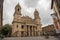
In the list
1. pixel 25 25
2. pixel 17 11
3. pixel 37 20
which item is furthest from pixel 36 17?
pixel 17 11

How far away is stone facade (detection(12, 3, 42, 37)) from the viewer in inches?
2222

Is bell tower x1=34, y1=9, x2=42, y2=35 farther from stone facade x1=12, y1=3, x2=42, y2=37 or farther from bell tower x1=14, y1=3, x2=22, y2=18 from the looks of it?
bell tower x1=14, y1=3, x2=22, y2=18

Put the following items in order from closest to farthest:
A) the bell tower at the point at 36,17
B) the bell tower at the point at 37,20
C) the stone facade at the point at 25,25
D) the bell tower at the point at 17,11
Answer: the stone facade at the point at 25,25 < the bell tower at the point at 17,11 < the bell tower at the point at 37,20 < the bell tower at the point at 36,17

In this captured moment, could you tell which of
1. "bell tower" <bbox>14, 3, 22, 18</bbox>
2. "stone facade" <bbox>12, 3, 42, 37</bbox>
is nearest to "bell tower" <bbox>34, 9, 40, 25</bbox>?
"stone facade" <bbox>12, 3, 42, 37</bbox>

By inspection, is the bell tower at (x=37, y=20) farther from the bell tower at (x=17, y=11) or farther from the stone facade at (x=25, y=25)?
the bell tower at (x=17, y=11)

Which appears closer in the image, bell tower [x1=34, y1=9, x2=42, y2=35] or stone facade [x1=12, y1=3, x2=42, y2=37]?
stone facade [x1=12, y1=3, x2=42, y2=37]

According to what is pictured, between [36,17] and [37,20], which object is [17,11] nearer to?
[36,17]

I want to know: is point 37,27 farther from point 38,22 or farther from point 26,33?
point 26,33

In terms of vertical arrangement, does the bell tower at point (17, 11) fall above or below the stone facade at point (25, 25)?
above

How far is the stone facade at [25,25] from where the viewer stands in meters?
56.4

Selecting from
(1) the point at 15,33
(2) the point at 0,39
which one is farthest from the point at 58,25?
(1) the point at 15,33

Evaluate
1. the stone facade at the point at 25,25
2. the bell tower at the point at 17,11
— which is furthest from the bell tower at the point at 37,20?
the bell tower at the point at 17,11

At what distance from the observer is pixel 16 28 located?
56.5 metres

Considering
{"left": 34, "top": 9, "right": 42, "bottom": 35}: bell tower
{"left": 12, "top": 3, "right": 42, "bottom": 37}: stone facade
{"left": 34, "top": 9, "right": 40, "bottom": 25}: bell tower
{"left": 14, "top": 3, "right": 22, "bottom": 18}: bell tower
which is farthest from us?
{"left": 34, "top": 9, "right": 40, "bottom": 25}: bell tower
